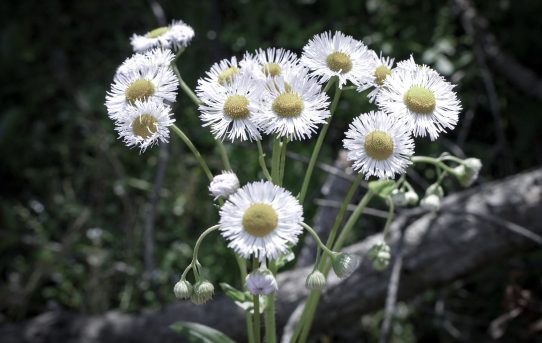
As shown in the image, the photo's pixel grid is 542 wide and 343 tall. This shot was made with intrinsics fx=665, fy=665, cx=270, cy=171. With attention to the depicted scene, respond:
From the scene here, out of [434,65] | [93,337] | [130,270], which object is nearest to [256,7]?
[434,65]

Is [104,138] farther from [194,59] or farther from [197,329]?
[197,329]

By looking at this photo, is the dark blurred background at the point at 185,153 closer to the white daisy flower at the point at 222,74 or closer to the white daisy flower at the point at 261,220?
the white daisy flower at the point at 222,74

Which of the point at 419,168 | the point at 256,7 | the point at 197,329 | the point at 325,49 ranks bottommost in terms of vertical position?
the point at 197,329

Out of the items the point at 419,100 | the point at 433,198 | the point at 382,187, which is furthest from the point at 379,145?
the point at 433,198

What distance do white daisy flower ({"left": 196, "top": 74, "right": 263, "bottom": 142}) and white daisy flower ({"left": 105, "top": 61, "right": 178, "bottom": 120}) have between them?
Answer: 0.30 feet

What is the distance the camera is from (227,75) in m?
1.22

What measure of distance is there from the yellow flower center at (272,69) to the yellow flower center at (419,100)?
0.23 meters

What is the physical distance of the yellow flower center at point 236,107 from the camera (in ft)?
3.69

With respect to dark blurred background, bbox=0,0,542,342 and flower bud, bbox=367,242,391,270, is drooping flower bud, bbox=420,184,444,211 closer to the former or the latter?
flower bud, bbox=367,242,391,270

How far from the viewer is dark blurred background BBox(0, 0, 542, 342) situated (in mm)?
2416

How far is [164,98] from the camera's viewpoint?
3.93 feet

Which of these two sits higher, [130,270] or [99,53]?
[99,53]

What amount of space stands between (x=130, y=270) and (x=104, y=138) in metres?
0.63

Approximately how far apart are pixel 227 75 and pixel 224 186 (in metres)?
0.25
